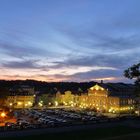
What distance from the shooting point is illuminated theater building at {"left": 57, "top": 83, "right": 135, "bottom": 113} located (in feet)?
421

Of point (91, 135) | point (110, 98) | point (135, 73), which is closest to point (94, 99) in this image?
point (110, 98)

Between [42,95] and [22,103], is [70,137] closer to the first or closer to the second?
[22,103]

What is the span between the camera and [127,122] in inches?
2456

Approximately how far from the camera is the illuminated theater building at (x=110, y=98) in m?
128

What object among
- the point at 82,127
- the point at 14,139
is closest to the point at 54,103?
the point at 82,127

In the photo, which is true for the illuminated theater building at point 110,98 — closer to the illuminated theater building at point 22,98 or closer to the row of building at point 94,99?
the row of building at point 94,99

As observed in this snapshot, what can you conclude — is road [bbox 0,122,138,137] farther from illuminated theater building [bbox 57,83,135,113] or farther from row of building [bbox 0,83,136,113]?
illuminated theater building [bbox 57,83,135,113]

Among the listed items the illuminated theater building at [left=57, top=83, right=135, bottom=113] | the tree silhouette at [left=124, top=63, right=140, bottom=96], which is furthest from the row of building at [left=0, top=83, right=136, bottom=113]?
the tree silhouette at [left=124, top=63, right=140, bottom=96]

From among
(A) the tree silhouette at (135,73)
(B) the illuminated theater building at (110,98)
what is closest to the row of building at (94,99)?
(B) the illuminated theater building at (110,98)

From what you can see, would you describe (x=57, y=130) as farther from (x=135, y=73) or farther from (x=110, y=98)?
(x=110, y=98)

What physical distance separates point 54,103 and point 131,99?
37933 mm

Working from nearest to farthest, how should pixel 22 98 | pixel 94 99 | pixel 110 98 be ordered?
1. pixel 110 98
2. pixel 94 99
3. pixel 22 98

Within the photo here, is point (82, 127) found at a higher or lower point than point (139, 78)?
lower

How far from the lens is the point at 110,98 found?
131 m
